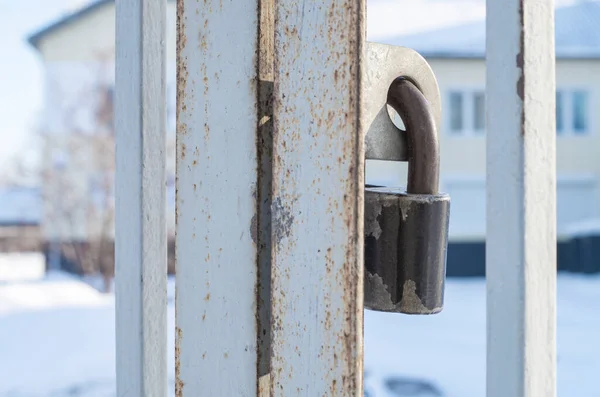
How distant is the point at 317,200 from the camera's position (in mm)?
683

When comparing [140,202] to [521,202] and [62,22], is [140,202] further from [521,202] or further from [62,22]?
[62,22]

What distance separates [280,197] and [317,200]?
4cm

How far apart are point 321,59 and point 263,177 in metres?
0.15

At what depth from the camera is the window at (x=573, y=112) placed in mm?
13773

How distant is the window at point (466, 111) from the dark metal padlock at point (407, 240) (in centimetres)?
1342

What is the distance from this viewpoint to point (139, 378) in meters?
0.80

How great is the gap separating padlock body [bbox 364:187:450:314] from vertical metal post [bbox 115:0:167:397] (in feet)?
0.90

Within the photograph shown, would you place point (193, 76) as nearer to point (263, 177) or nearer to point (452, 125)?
point (263, 177)

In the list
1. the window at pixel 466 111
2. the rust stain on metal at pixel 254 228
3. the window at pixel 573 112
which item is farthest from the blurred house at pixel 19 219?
the rust stain on metal at pixel 254 228

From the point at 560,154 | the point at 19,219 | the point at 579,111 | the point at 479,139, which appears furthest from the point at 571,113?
the point at 19,219

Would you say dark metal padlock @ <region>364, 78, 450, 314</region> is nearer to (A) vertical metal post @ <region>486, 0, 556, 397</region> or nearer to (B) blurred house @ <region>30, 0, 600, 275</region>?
(A) vertical metal post @ <region>486, 0, 556, 397</region>

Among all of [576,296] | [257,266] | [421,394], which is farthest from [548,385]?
[576,296]

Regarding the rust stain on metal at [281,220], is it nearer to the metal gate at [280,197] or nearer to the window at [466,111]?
the metal gate at [280,197]

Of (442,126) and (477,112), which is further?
(477,112)
